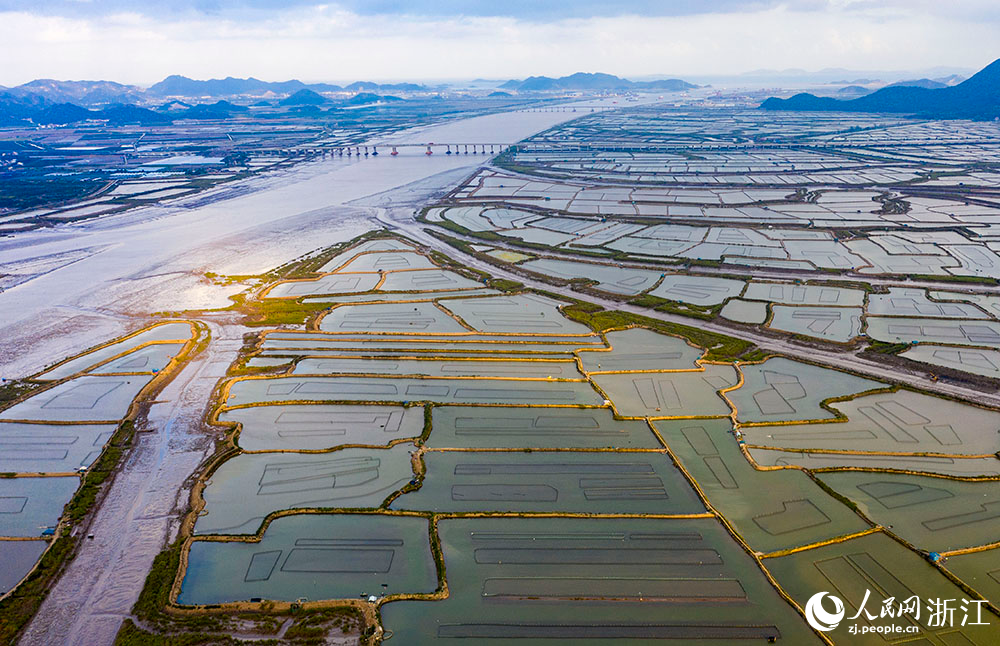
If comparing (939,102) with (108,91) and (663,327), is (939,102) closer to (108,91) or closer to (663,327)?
(663,327)

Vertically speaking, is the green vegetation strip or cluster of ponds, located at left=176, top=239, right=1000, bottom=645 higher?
the green vegetation strip

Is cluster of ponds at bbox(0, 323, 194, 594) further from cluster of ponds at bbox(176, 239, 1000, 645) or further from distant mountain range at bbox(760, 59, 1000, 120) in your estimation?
distant mountain range at bbox(760, 59, 1000, 120)

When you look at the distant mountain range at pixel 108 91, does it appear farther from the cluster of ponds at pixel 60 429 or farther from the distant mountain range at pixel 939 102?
the distant mountain range at pixel 939 102

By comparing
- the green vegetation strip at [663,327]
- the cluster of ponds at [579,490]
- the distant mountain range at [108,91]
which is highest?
the distant mountain range at [108,91]

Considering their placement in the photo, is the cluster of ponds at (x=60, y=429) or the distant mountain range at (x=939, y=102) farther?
the distant mountain range at (x=939, y=102)

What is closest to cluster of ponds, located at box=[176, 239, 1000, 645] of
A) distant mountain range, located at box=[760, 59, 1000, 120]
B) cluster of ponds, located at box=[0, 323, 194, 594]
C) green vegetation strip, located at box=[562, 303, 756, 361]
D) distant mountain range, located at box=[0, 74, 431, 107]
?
green vegetation strip, located at box=[562, 303, 756, 361]

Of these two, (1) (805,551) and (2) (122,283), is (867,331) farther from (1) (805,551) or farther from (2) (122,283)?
(2) (122,283)

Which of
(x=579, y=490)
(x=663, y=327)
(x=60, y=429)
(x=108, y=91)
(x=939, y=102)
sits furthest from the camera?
(x=108, y=91)

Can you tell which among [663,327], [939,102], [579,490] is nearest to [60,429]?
[579,490]

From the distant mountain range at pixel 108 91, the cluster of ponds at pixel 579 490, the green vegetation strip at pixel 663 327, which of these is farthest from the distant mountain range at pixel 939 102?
the distant mountain range at pixel 108 91
